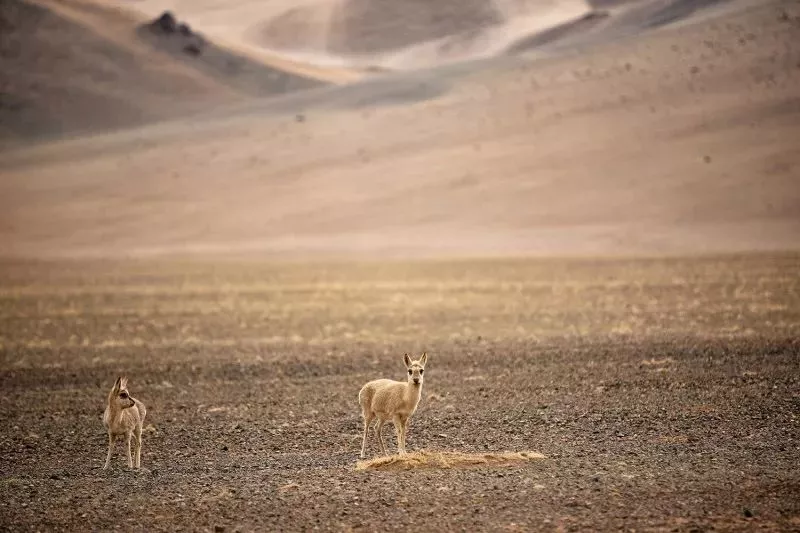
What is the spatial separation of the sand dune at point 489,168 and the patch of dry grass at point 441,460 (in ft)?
123

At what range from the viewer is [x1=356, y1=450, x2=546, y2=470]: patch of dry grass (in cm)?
942

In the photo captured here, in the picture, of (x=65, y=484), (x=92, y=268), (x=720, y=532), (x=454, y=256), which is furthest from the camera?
(x=454, y=256)

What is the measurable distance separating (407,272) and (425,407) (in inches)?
1046

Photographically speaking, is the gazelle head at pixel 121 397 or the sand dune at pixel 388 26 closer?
the gazelle head at pixel 121 397

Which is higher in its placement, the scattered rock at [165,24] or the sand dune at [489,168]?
the scattered rock at [165,24]

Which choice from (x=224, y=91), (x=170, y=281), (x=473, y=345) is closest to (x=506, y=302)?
(x=473, y=345)

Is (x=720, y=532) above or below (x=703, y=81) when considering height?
below

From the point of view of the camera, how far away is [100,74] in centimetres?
9731

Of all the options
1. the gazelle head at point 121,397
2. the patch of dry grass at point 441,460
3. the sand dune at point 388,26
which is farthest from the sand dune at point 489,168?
the sand dune at point 388,26

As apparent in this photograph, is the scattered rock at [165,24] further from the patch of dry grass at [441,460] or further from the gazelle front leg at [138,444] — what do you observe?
the patch of dry grass at [441,460]

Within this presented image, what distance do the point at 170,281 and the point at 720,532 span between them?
3093 centimetres

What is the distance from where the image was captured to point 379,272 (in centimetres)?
4038

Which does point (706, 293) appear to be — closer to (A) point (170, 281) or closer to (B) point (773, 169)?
(A) point (170, 281)

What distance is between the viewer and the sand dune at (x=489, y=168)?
170ft
